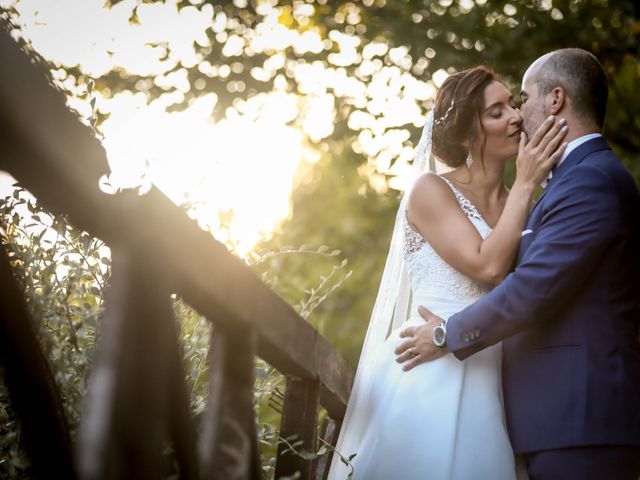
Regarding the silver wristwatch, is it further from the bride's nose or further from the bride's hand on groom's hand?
the bride's nose

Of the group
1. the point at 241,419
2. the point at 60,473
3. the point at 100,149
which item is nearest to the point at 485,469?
the point at 241,419

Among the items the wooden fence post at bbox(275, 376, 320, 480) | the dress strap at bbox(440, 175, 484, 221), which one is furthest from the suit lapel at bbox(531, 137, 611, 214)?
the wooden fence post at bbox(275, 376, 320, 480)

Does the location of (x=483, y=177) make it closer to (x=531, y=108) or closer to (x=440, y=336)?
(x=531, y=108)

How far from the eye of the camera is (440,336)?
98.2 inches

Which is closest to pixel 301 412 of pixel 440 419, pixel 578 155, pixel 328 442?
pixel 440 419

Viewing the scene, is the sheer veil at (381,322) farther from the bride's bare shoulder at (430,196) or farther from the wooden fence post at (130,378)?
the wooden fence post at (130,378)

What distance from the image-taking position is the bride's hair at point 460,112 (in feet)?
10.1

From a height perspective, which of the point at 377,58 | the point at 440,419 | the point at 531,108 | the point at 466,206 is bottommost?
the point at 440,419

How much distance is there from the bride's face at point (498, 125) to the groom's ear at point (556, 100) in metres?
0.37

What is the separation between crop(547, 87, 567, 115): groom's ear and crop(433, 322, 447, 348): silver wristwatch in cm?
82

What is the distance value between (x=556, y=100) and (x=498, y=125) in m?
0.44

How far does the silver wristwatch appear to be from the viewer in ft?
8.12

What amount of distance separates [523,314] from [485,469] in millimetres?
476

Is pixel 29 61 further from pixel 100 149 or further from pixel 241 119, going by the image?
pixel 241 119
